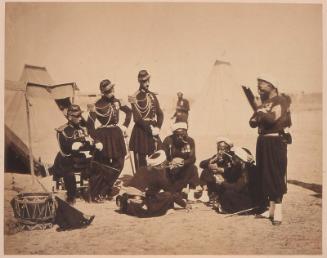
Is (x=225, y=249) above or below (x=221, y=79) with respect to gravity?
below

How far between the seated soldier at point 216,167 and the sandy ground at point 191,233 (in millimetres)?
138

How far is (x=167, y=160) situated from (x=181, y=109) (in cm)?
49

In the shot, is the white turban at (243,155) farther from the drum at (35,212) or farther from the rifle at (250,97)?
the drum at (35,212)

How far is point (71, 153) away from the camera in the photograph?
5473 mm

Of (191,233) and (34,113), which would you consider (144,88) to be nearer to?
(34,113)

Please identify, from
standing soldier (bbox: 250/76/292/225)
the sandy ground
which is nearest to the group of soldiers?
standing soldier (bbox: 250/76/292/225)

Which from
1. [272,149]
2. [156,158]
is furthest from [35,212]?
[272,149]

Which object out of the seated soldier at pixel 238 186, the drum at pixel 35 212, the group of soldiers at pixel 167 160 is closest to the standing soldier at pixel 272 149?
the group of soldiers at pixel 167 160

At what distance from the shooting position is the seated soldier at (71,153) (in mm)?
5460

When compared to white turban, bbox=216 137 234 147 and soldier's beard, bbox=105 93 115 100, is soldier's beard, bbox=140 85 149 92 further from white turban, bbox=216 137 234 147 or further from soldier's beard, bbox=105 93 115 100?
white turban, bbox=216 137 234 147

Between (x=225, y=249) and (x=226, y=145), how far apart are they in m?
0.94

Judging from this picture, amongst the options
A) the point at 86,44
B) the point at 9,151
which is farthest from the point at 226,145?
the point at 9,151

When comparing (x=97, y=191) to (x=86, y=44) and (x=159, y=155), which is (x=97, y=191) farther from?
(x=86, y=44)

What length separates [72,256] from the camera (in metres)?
5.36
